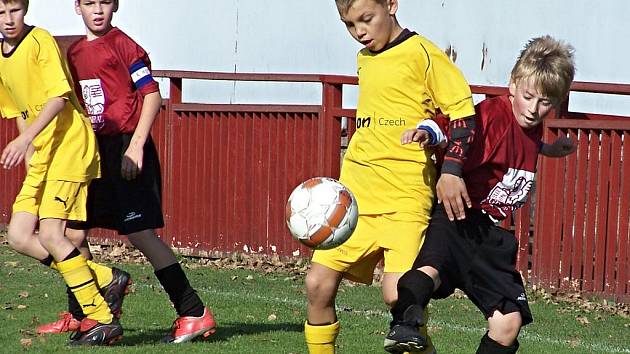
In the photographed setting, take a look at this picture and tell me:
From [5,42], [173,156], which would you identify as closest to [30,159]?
[5,42]

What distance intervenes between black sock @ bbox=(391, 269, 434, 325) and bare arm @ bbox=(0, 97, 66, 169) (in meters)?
2.21

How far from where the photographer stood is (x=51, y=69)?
7.62 meters

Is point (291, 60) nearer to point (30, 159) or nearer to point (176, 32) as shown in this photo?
point (176, 32)

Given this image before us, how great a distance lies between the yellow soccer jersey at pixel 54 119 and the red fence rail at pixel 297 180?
4428mm

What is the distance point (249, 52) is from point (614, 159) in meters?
6.05

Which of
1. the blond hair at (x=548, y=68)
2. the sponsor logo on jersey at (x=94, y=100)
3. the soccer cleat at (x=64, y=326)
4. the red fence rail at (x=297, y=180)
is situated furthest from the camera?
the red fence rail at (x=297, y=180)

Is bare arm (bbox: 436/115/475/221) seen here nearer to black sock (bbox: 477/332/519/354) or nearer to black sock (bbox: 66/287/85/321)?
black sock (bbox: 477/332/519/354)

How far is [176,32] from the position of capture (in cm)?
1639

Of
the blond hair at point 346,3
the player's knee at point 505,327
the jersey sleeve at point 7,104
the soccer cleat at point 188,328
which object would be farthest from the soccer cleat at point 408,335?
the jersey sleeve at point 7,104

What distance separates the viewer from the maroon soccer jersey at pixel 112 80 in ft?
26.2

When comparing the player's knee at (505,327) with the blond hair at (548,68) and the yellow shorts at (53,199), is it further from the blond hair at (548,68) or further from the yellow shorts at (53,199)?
the yellow shorts at (53,199)

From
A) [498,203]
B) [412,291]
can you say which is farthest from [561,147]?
[412,291]

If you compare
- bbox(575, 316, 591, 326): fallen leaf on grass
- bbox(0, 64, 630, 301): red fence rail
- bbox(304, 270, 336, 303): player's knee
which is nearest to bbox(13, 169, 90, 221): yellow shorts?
bbox(304, 270, 336, 303): player's knee

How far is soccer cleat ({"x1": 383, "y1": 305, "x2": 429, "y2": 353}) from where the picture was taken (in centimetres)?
595
